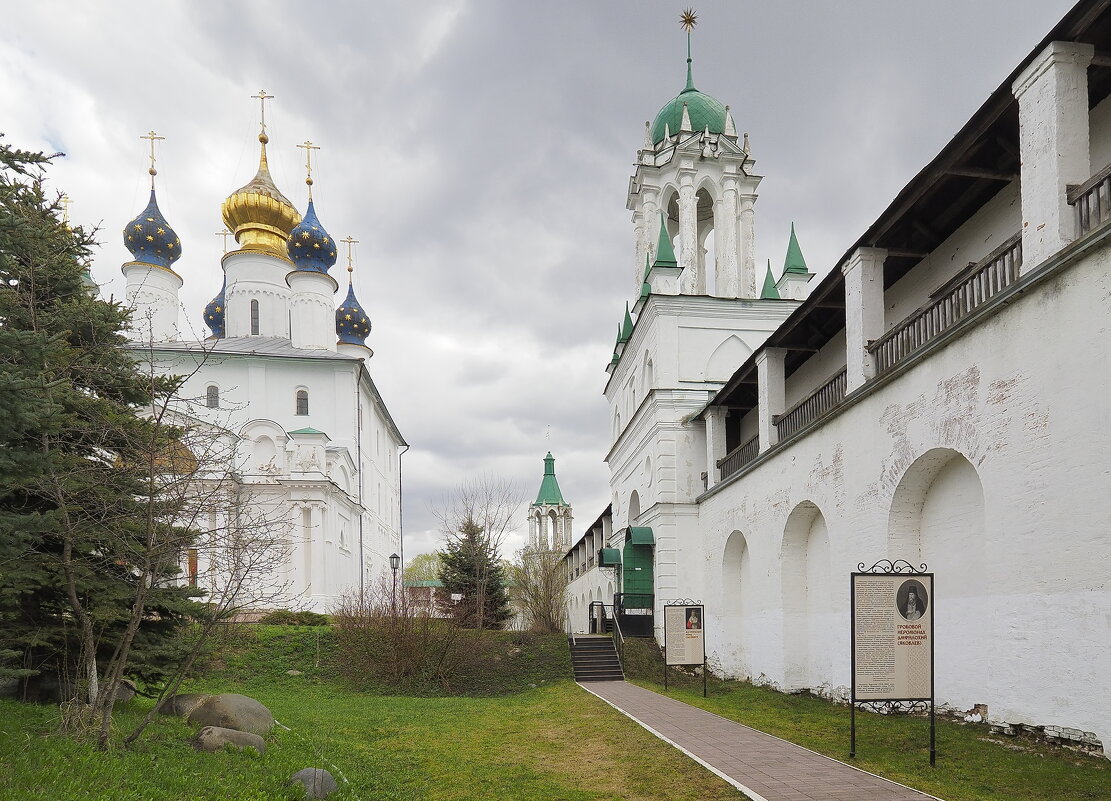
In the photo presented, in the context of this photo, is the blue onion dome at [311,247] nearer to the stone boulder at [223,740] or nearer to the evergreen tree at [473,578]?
the evergreen tree at [473,578]

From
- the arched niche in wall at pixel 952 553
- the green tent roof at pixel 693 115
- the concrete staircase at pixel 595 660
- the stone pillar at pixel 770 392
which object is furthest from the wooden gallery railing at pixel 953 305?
the green tent roof at pixel 693 115

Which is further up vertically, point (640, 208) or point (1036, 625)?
point (640, 208)

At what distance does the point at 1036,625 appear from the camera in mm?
8953

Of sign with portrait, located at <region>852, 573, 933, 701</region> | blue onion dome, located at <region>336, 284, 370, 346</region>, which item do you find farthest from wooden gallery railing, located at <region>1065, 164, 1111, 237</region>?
blue onion dome, located at <region>336, 284, 370, 346</region>

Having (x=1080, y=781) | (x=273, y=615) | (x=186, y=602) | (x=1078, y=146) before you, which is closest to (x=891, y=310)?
(x=1078, y=146)

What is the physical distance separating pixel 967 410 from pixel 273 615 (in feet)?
76.9

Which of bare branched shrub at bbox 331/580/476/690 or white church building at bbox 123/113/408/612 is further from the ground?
white church building at bbox 123/113/408/612

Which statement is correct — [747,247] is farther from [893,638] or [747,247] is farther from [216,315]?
[216,315]

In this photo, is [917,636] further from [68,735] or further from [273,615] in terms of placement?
[273,615]

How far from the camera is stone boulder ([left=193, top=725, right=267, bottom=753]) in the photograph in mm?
9664

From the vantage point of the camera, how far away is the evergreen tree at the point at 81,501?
962cm

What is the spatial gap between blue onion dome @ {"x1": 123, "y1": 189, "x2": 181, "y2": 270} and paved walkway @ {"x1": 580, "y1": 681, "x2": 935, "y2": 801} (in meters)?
37.7

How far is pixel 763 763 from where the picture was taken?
915 cm

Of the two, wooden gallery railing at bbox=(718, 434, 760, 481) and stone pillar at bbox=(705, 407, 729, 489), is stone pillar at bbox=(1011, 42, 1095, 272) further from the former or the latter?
stone pillar at bbox=(705, 407, 729, 489)
